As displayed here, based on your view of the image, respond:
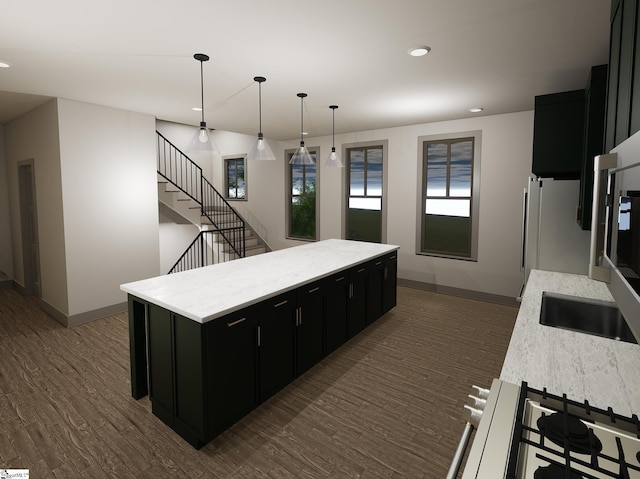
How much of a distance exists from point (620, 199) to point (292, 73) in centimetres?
307

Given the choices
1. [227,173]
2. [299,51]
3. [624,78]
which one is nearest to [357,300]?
[299,51]

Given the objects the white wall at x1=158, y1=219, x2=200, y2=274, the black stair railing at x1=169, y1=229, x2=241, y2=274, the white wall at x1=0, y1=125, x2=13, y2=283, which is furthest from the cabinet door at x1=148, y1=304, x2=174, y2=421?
the white wall at x1=158, y1=219, x2=200, y2=274

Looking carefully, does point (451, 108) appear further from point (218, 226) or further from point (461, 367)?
point (218, 226)

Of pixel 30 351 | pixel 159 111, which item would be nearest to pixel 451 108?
pixel 159 111

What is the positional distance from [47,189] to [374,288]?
173 inches

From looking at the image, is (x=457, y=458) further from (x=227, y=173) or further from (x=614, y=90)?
(x=227, y=173)

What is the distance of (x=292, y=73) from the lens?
3.32m

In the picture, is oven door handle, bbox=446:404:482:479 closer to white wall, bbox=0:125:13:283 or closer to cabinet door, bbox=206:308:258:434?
cabinet door, bbox=206:308:258:434

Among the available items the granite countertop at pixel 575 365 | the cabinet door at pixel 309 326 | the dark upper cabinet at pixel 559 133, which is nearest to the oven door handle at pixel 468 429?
the granite countertop at pixel 575 365

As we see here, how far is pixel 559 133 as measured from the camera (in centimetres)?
347

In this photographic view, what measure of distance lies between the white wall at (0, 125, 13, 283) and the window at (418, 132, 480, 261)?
22.8ft

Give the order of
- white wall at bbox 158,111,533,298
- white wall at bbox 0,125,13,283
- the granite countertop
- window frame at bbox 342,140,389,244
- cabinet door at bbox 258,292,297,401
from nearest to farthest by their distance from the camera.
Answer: the granite countertop < cabinet door at bbox 258,292,297,401 < white wall at bbox 158,111,533,298 < white wall at bbox 0,125,13,283 < window frame at bbox 342,140,389,244

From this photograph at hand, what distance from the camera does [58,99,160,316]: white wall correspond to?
4336 mm

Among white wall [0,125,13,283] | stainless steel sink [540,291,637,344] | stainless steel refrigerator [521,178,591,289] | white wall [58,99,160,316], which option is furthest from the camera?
white wall [0,125,13,283]
